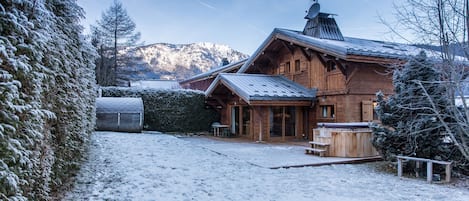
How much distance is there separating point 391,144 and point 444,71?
12.0 ft

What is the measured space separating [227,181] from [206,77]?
20.2 m

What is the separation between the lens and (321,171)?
714cm

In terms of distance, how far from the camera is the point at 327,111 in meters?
12.7

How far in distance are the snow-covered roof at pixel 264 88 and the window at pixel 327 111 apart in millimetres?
627

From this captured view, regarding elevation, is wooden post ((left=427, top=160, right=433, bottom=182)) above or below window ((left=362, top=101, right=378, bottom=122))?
below

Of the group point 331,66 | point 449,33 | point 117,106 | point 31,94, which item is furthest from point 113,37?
point 449,33

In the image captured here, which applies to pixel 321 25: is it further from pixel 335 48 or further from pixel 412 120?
pixel 412 120

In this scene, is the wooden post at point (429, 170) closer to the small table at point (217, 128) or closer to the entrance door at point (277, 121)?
the entrance door at point (277, 121)

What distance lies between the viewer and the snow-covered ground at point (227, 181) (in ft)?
16.4

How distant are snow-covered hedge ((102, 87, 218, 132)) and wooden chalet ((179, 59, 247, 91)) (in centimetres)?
495

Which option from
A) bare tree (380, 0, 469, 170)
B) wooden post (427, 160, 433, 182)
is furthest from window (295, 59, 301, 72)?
bare tree (380, 0, 469, 170)

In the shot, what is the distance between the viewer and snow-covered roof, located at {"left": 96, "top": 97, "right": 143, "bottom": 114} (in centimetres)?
1322

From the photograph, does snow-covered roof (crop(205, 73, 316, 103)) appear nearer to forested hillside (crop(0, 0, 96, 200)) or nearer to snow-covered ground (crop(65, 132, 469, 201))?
snow-covered ground (crop(65, 132, 469, 201))

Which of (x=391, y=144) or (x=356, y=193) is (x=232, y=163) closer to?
(x=356, y=193)
